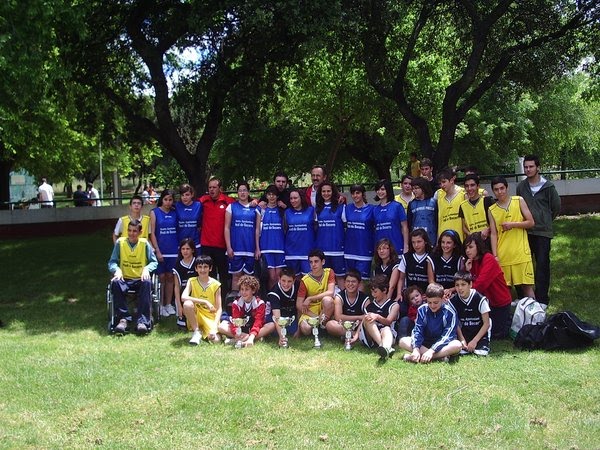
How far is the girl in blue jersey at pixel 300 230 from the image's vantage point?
334 inches

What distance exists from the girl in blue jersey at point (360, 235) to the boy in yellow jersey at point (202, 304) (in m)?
1.73

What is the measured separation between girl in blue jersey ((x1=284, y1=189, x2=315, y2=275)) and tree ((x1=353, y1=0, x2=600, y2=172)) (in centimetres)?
490

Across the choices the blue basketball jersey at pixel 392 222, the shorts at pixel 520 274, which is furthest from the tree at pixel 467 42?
the shorts at pixel 520 274

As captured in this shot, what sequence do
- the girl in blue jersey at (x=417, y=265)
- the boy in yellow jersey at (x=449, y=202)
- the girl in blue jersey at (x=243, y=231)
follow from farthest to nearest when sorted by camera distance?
1. the girl in blue jersey at (x=243, y=231)
2. the boy in yellow jersey at (x=449, y=202)
3. the girl in blue jersey at (x=417, y=265)

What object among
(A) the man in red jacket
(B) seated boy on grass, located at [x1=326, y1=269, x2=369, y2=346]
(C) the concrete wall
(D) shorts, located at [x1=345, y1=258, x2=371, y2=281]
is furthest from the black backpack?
(C) the concrete wall

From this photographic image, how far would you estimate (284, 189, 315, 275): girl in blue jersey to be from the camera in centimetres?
848

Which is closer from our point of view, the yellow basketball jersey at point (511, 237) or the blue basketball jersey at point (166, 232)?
the yellow basketball jersey at point (511, 237)

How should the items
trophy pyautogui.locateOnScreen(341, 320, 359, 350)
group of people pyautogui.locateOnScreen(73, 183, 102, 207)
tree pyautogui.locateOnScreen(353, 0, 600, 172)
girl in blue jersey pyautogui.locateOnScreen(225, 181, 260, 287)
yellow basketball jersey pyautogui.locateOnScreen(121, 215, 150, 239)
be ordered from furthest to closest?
group of people pyautogui.locateOnScreen(73, 183, 102, 207) < tree pyautogui.locateOnScreen(353, 0, 600, 172) < yellow basketball jersey pyautogui.locateOnScreen(121, 215, 150, 239) < girl in blue jersey pyautogui.locateOnScreen(225, 181, 260, 287) < trophy pyautogui.locateOnScreen(341, 320, 359, 350)

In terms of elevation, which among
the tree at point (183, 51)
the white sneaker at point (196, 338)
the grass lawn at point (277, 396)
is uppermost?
the tree at point (183, 51)

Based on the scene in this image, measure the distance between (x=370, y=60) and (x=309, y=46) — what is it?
9.79ft

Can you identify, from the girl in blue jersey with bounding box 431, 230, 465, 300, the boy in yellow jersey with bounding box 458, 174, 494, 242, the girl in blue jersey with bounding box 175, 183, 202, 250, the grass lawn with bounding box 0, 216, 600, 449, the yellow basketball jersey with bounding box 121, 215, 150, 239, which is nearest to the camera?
the grass lawn with bounding box 0, 216, 600, 449

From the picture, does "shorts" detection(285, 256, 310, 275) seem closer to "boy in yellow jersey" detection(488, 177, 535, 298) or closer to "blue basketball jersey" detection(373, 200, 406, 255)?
"blue basketball jersey" detection(373, 200, 406, 255)

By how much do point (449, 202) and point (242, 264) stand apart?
9.17ft

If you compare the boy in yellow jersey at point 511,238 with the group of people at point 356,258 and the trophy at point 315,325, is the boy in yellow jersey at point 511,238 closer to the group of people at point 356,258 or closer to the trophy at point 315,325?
the group of people at point 356,258
